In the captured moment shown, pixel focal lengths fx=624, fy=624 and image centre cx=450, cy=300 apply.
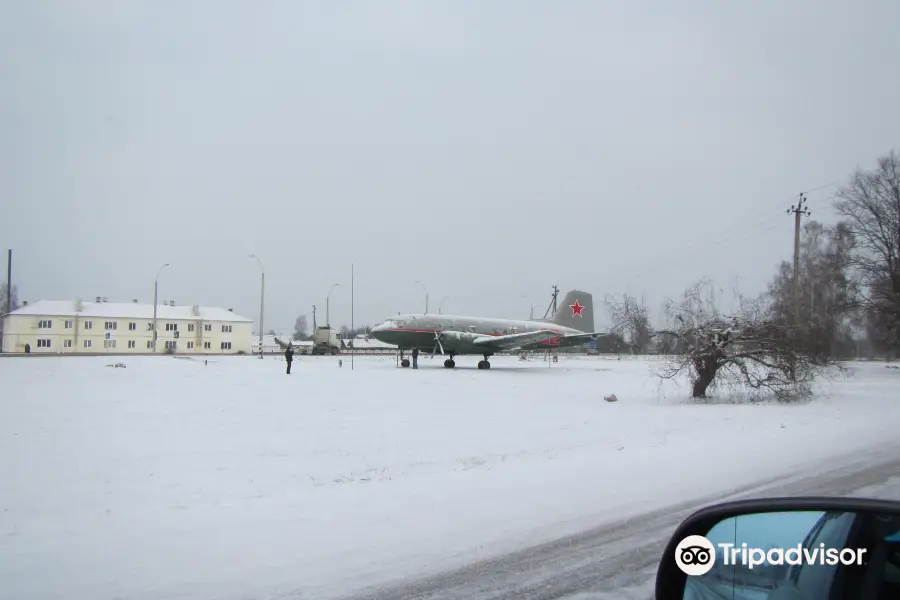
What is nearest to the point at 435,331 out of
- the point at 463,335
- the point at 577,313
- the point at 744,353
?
the point at 463,335

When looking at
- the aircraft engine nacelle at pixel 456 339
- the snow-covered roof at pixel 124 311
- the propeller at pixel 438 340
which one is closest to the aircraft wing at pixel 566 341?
the aircraft engine nacelle at pixel 456 339

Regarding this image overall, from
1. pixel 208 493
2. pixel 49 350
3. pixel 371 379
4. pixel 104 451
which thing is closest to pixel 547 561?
pixel 208 493

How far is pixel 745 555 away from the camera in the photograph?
2.50 metres

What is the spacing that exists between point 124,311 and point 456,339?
5771 centimetres

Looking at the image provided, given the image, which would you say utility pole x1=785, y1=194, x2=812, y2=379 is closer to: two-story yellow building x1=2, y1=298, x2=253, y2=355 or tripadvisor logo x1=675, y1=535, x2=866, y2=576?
tripadvisor logo x1=675, y1=535, x2=866, y2=576

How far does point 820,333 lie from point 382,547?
26935mm

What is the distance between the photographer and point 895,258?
125 ft

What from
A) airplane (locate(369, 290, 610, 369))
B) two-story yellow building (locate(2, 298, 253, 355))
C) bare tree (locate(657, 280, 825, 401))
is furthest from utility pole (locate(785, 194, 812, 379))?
two-story yellow building (locate(2, 298, 253, 355))

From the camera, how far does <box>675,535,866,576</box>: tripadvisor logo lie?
231cm

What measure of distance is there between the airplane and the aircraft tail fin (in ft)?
11.9

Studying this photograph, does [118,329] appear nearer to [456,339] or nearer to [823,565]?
[456,339]

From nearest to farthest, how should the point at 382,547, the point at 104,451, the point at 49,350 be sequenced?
the point at 382,547 < the point at 104,451 < the point at 49,350

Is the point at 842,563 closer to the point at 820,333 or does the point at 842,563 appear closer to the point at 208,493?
the point at 208,493

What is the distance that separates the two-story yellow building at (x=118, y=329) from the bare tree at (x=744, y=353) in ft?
203
